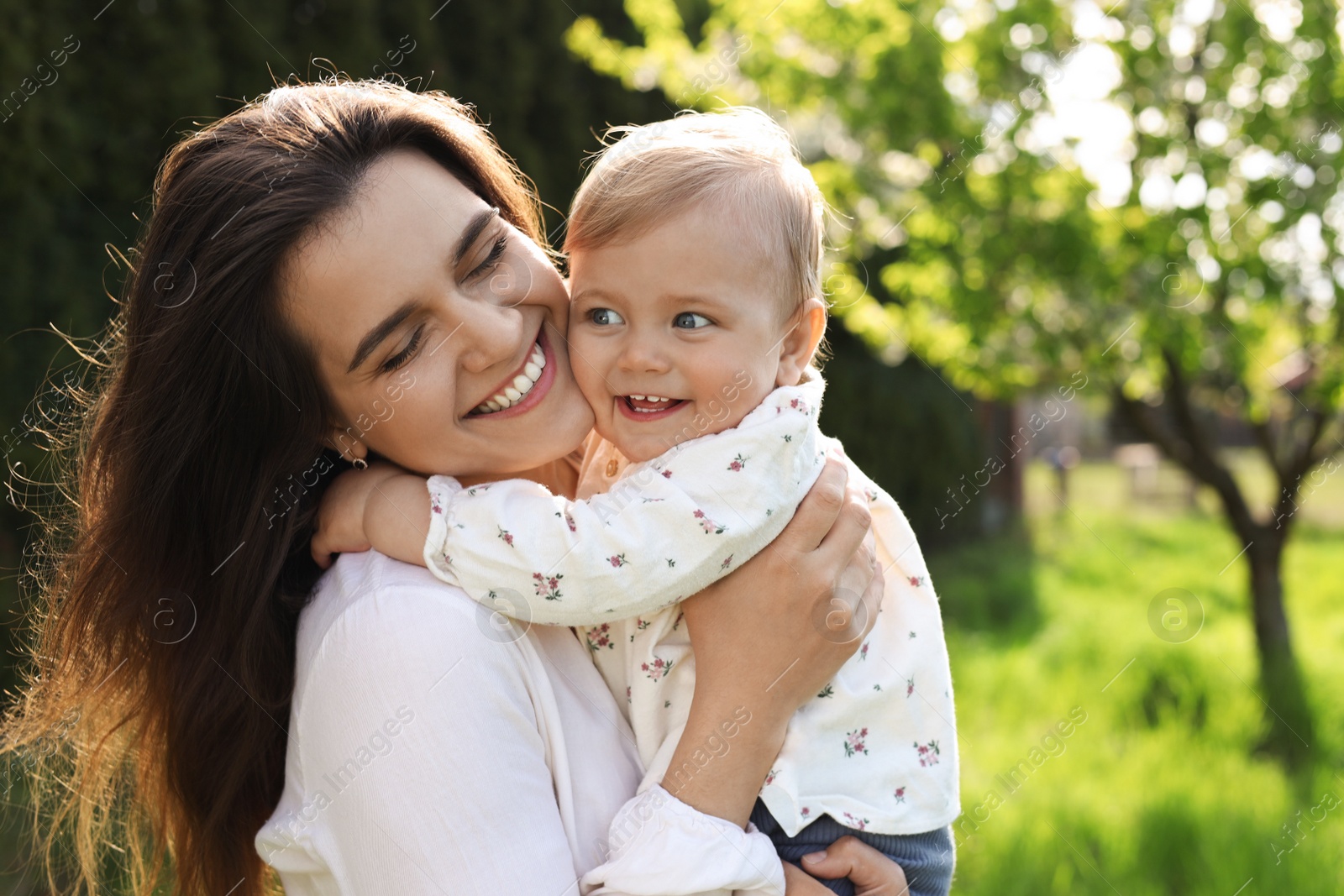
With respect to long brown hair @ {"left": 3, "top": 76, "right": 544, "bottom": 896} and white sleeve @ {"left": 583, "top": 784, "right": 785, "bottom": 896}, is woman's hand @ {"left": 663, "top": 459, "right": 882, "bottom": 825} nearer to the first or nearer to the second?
white sleeve @ {"left": 583, "top": 784, "right": 785, "bottom": 896}

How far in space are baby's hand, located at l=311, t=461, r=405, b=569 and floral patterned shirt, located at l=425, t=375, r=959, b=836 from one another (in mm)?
122

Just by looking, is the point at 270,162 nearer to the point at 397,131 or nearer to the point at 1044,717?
the point at 397,131

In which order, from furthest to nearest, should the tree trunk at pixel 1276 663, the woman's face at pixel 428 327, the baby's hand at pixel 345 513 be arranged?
the tree trunk at pixel 1276 663
the baby's hand at pixel 345 513
the woman's face at pixel 428 327

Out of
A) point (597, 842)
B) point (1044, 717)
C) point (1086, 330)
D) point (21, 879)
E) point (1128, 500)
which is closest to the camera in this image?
point (597, 842)

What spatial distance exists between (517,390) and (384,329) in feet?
0.73

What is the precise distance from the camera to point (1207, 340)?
13.6ft

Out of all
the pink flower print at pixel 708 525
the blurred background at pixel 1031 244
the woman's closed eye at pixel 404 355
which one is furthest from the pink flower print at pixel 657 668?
the blurred background at pixel 1031 244

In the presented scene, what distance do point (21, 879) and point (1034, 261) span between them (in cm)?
414

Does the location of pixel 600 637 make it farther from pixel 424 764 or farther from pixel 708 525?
pixel 424 764

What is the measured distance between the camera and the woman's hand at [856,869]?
1481mm

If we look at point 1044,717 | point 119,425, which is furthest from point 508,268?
point 1044,717

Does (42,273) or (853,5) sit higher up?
(42,273)

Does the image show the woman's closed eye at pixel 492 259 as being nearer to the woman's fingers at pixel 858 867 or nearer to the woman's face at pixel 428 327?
the woman's face at pixel 428 327

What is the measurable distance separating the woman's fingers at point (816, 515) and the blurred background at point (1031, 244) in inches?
70.0
